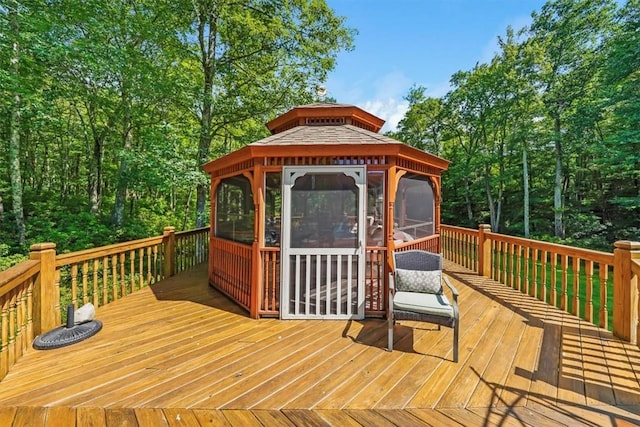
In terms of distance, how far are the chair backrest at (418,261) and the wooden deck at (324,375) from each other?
78 cm

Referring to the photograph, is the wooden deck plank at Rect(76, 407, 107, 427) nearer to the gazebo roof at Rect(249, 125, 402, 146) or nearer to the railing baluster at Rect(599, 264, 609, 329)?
the gazebo roof at Rect(249, 125, 402, 146)

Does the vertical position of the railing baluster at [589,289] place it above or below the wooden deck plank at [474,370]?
above

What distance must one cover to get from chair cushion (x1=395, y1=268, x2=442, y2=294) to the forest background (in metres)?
6.47

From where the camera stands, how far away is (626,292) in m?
3.05

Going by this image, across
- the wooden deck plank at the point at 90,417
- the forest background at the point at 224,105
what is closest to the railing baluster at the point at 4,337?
the wooden deck plank at the point at 90,417

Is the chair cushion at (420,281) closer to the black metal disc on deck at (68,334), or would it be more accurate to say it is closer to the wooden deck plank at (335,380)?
the wooden deck plank at (335,380)

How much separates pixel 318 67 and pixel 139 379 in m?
9.87

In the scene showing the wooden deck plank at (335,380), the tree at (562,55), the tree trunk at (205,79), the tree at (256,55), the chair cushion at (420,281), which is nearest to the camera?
the wooden deck plank at (335,380)

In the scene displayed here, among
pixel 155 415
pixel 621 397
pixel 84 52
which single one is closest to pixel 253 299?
pixel 155 415

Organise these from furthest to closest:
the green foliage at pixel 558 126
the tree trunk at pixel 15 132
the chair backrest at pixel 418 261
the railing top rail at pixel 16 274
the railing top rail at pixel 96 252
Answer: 1. the green foliage at pixel 558 126
2. the tree trunk at pixel 15 132
3. the chair backrest at pixel 418 261
4. the railing top rail at pixel 96 252
5. the railing top rail at pixel 16 274

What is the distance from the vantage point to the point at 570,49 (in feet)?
40.4

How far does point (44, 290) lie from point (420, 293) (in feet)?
14.2

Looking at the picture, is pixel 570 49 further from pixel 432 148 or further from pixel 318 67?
pixel 318 67

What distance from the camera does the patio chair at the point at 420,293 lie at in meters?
2.77
